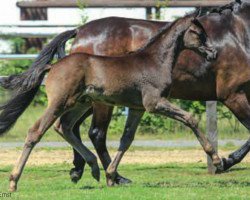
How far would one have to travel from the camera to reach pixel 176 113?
10.4 metres

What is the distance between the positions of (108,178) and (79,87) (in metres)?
1.23

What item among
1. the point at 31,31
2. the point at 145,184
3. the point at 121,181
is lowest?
the point at 31,31

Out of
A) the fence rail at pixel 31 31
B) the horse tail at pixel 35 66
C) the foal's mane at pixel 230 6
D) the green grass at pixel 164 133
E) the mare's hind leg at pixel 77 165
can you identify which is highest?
the foal's mane at pixel 230 6

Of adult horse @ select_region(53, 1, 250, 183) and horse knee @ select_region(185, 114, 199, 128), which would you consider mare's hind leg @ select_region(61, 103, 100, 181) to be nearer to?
adult horse @ select_region(53, 1, 250, 183)

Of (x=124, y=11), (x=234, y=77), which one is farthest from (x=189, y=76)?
(x=124, y=11)

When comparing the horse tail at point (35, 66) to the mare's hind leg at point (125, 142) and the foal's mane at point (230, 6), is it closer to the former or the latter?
the mare's hind leg at point (125, 142)

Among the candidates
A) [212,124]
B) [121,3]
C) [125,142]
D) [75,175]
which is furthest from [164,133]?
[125,142]

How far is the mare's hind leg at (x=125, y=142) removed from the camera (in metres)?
10.9

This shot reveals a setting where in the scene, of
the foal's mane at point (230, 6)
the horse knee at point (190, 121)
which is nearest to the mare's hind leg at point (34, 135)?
the horse knee at point (190, 121)

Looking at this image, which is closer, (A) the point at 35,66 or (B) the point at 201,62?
(A) the point at 35,66

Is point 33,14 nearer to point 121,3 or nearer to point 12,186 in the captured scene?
point 121,3

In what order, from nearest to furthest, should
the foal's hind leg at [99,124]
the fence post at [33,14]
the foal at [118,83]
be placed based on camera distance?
the foal at [118,83], the foal's hind leg at [99,124], the fence post at [33,14]

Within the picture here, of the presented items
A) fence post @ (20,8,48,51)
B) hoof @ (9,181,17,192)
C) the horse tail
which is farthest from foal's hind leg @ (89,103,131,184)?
fence post @ (20,8,48,51)

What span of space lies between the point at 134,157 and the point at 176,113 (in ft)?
14.9
